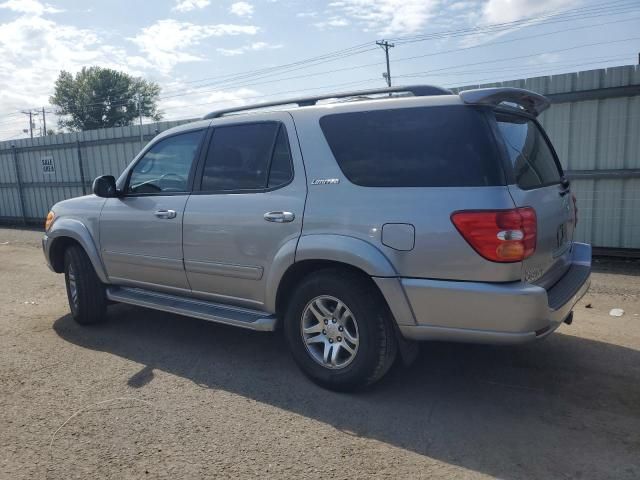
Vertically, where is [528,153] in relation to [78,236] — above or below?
above

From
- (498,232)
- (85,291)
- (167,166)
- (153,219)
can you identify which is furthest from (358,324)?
(85,291)

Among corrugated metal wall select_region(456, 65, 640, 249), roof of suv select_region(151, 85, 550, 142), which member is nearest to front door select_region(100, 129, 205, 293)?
roof of suv select_region(151, 85, 550, 142)

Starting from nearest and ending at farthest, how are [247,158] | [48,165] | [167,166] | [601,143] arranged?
[247,158] < [167,166] < [601,143] < [48,165]

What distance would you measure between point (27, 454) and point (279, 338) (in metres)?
2.24

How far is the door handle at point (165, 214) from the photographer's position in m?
4.24

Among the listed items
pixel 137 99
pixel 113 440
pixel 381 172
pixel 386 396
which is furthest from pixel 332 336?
pixel 137 99

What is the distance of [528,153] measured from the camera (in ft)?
11.5

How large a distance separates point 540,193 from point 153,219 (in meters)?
3.04

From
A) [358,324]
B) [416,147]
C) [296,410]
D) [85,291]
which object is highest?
[416,147]

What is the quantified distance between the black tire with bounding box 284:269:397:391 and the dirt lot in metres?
0.16

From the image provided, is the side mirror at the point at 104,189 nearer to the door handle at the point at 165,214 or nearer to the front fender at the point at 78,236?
the front fender at the point at 78,236

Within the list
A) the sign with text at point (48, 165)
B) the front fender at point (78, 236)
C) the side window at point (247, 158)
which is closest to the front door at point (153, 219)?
the front fender at point (78, 236)

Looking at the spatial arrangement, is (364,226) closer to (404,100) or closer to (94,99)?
(404,100)

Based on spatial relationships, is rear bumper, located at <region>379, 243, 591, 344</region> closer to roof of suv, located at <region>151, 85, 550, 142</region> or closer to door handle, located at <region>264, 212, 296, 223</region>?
door handle, located at <region>264, 212, 296, 223</region>
